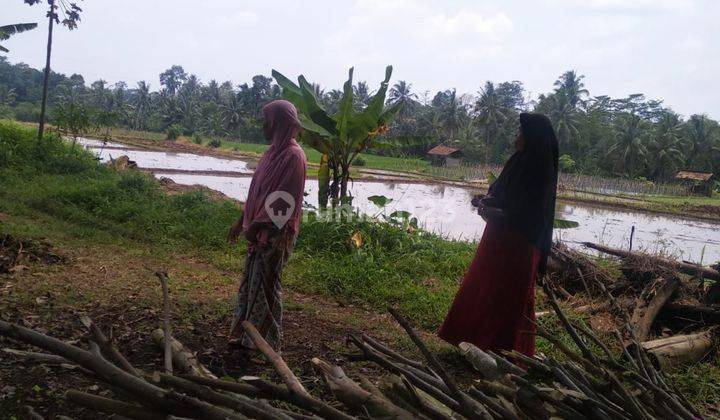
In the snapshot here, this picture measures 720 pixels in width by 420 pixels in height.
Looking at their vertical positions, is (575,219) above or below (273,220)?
below

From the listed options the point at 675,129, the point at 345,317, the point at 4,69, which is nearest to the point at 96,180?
the point at 345,317

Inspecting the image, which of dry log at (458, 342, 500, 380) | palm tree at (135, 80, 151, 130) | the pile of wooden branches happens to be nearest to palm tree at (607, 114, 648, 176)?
dry log at (458, 342, 500, 380)

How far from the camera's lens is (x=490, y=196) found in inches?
135

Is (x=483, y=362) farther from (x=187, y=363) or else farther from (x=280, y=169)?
(x=280, y=169)

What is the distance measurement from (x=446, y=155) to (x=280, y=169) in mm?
36148

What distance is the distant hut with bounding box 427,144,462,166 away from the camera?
38.2m

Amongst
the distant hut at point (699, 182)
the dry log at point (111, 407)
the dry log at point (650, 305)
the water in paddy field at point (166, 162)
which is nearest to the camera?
the dry log at point (111, 407)

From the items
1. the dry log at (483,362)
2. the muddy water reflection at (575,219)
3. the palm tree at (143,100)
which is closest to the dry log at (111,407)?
the dry log at (483,362)

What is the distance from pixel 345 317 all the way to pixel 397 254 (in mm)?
1876

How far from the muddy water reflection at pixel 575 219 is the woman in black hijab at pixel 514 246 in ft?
20.5

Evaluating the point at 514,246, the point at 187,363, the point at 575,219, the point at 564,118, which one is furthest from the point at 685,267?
the point at 564,118

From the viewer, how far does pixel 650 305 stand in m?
4.49

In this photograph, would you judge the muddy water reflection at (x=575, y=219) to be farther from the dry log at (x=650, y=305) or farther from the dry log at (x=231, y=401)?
the dry log at (x=231, y=401)

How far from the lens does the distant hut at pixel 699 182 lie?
31078 millimetres
